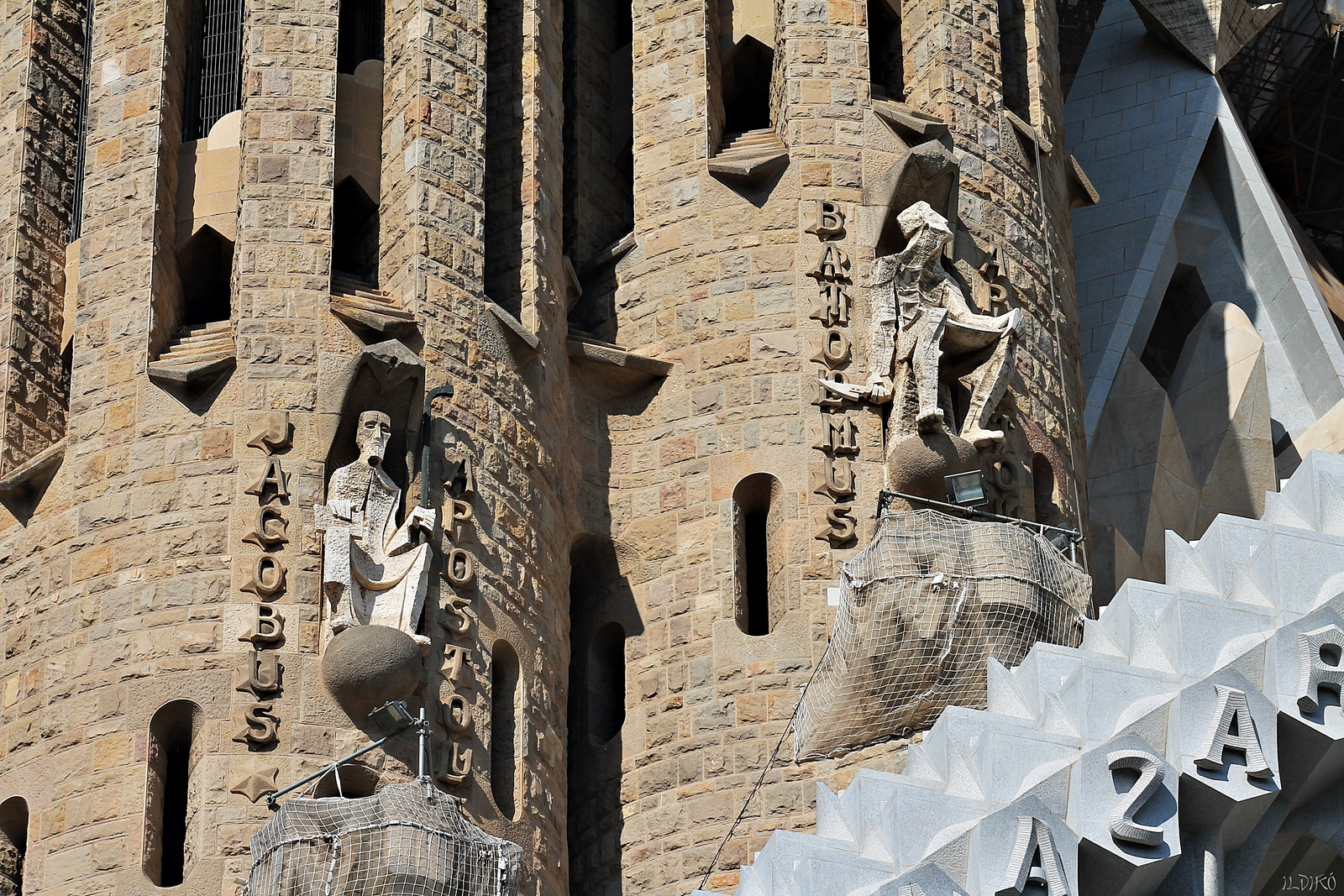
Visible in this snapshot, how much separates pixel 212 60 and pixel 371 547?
18.4 feet

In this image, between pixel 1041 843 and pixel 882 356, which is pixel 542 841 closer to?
pixel 882 356

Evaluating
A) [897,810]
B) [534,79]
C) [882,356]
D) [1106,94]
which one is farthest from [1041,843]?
[1106,94]

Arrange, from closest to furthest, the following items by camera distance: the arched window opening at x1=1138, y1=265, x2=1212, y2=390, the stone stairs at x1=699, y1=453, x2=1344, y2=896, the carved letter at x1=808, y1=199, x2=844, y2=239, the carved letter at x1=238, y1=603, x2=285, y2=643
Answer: the stone stairs at x1=699, y1=453, x2=1344, y2=896
the carved letter at x1=238, y1=603, x2=285, y2=643
the carved letter at x1=808, y1=199, x2=844, y2=239
the arched window opening at x1=1138, y1=265, x2=1212, y2=390

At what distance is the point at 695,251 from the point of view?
94.7 ft

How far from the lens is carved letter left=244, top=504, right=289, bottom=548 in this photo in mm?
25422

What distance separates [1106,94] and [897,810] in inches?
709

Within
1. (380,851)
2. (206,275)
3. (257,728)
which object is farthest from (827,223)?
(380,851)

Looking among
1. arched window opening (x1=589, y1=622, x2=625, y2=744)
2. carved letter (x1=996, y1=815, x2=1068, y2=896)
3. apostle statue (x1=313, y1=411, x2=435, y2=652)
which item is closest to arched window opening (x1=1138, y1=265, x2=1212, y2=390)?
arched window opening (x1=589, y1=622, x2=625, y2=744)

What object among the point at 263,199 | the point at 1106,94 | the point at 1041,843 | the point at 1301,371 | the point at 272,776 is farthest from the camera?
the point at 1106,94

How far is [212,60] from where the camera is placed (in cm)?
2919

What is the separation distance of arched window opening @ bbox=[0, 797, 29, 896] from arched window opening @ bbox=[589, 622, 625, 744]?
452 centimetres

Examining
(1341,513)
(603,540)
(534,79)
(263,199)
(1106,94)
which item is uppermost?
(1106,94)

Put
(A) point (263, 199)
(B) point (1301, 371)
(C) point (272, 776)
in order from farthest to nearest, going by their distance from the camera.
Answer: (B) point (1301, 371), (A) point (263, 199), (C) point (272, 776)

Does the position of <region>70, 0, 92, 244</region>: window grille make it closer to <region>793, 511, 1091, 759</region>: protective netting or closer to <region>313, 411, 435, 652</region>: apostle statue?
<region>313, 411, 435, 652</region>: apostle statue
